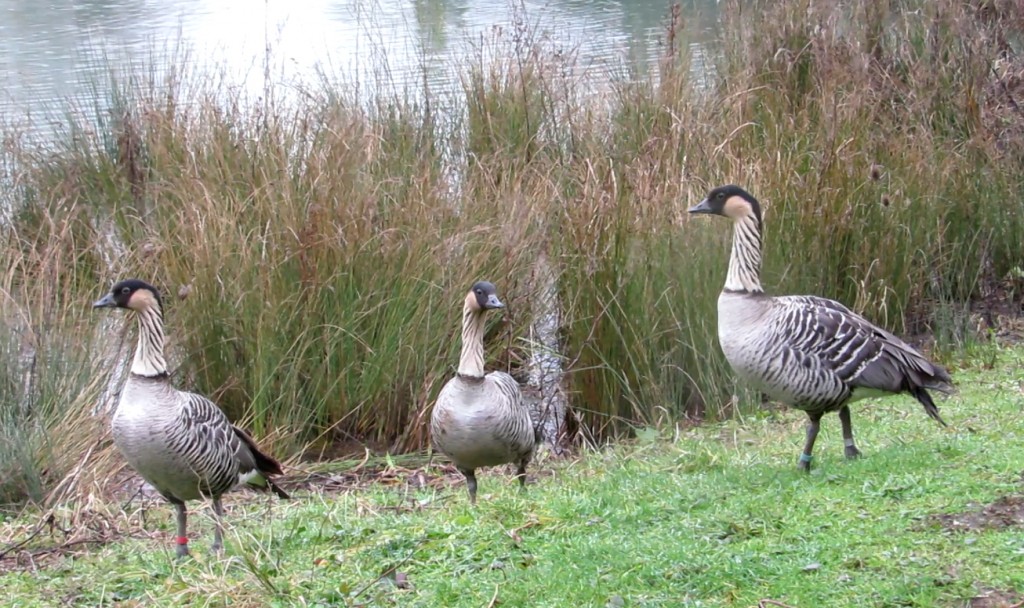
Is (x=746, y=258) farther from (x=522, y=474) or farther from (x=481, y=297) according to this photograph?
(x=522, y=474)

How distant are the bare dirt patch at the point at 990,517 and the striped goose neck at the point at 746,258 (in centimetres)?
184

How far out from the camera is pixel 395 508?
6.45 metres

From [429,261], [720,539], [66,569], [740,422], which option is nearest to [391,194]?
[429,261]

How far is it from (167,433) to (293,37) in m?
13.0

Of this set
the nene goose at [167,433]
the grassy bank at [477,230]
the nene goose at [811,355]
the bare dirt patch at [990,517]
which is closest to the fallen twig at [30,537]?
the nene goose at [167,433]

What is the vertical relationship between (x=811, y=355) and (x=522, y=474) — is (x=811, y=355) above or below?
above

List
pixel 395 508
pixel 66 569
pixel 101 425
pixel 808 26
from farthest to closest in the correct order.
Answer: pixel 808 26 < pixel 101 425 < pixel 395 508 < pixel 66 569

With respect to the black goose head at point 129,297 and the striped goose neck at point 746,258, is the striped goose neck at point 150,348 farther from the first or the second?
the striped goose neck at point 746,258

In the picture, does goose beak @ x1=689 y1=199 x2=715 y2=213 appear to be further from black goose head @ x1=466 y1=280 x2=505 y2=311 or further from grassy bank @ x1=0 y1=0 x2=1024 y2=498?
grassy bank @ x1=0 y1=0 x2=1024 y2=498

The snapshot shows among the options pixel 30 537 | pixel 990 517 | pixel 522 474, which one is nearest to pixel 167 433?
pixel 30 537

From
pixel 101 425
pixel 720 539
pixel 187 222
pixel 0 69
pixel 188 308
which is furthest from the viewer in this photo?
pixel 0 69

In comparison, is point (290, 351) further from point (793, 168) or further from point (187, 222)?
point (793, 168)

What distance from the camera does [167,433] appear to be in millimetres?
6199

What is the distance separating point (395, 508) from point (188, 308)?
2.85 metres
